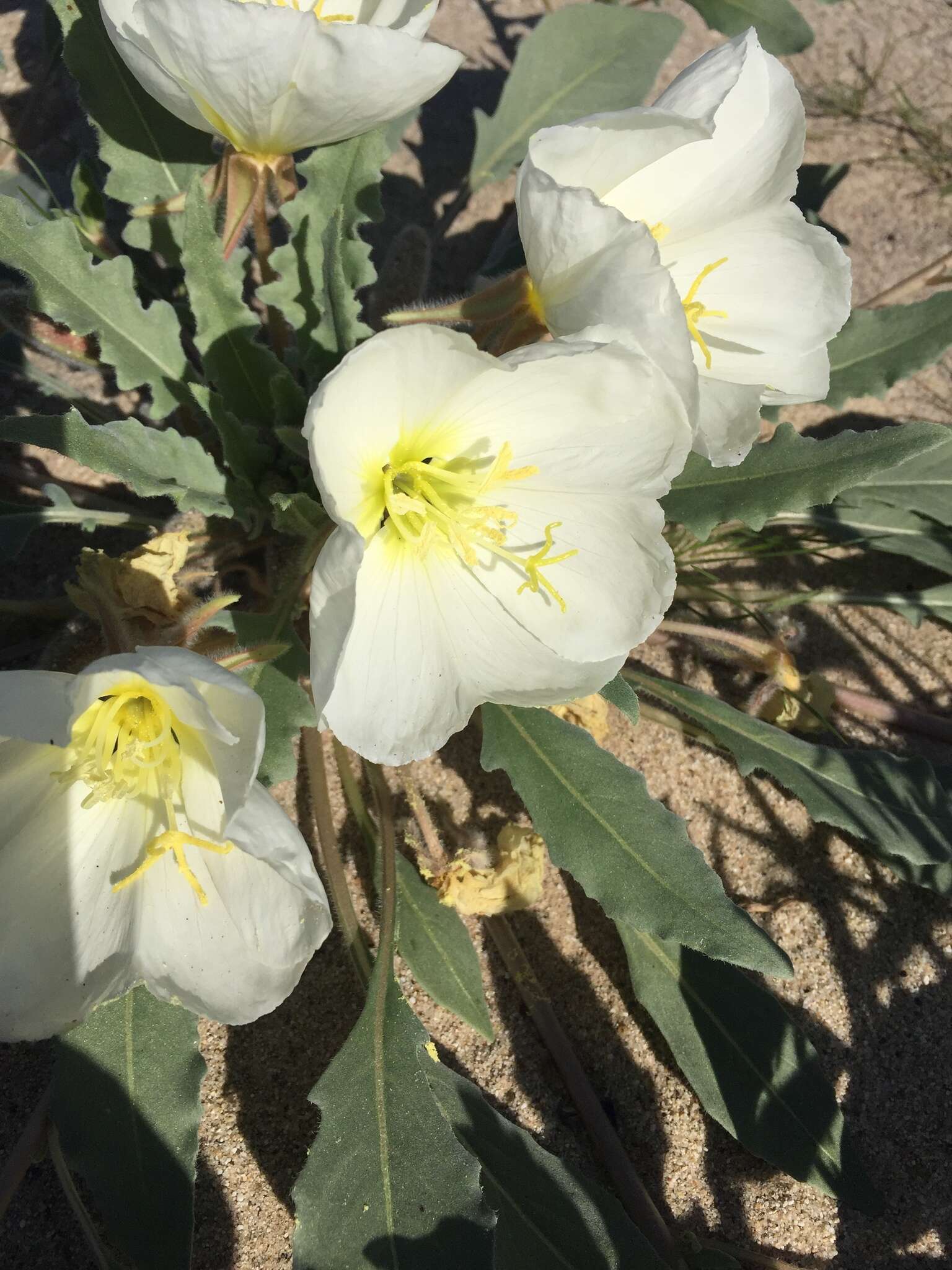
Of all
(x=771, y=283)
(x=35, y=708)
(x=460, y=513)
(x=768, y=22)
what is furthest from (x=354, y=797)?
(x=768, y=22)

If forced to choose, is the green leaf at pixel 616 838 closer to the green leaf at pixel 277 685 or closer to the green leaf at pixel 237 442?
the green leaf at pixel 277 685

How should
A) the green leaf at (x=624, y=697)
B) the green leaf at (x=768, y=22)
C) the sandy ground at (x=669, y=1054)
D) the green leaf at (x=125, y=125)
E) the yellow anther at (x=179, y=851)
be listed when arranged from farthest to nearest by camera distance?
the green leaf at (x=768, y=22) → the green leaf at (x=125, y=125) → the sandy ground at (x=669, y=1054) → the green leaf at (x=624, y=697) → the yellow anther at (x=179, y=851)

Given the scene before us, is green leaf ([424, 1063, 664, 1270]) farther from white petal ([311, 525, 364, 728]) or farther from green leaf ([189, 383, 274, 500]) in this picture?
green leaf ([189, 383, 274, 500])

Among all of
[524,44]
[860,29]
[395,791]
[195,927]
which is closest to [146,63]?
[195,927]

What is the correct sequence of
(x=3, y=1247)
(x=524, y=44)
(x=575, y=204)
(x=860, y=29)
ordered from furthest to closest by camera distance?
1. (x=860, y=29)
2. (x=524, y=44)
3. (x=3, y=1247)
4. (x=575, y=204)

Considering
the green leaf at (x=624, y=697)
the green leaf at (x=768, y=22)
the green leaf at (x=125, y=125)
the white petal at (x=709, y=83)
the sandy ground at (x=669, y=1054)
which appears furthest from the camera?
the green leaf at (x=768, y=22)

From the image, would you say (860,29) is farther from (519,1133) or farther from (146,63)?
(519,1133)

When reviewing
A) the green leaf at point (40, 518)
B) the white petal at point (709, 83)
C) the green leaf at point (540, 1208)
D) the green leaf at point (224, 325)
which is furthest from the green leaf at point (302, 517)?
the green leaf at point (540, 1208)
